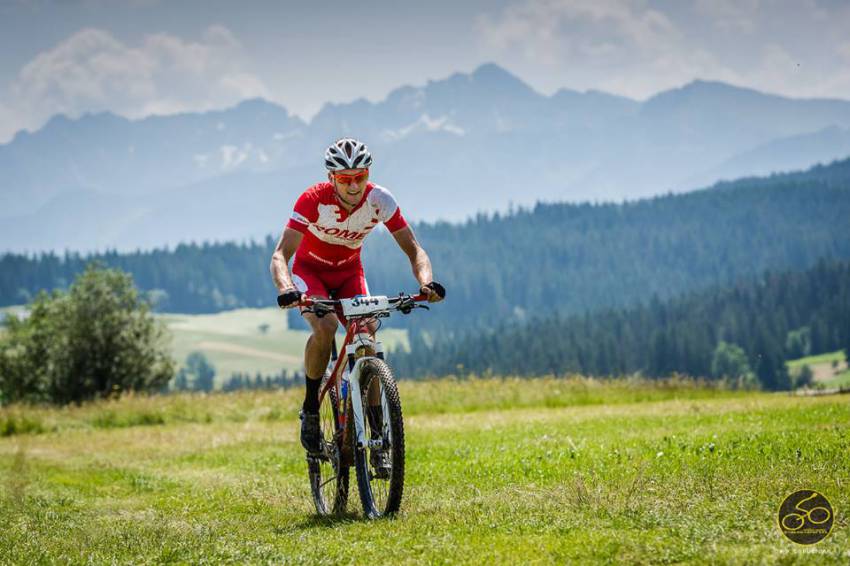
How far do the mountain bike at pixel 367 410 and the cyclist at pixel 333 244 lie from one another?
144 millimetres

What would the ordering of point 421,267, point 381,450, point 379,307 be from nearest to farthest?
point 381,450
point 379,307
point 421,267

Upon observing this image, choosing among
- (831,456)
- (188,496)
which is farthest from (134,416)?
(831,456)

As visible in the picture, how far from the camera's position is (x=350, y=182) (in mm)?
9305

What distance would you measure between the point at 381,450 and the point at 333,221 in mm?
2455

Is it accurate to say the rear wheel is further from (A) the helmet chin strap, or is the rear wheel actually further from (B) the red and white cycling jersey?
(A) the helmet chin strap

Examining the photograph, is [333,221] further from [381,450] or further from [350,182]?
[381,450]

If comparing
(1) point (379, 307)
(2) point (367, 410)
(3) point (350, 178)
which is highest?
(3) point (350, 178)

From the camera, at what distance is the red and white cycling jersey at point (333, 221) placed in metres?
9.48

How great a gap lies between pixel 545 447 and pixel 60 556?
7.57 meters

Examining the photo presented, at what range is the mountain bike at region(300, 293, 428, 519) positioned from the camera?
846cm

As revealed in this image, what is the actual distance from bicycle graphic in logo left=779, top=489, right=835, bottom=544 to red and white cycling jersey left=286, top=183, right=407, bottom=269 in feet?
15.2

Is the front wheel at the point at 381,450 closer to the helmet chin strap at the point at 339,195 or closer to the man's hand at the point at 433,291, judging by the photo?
the man's hand at the point at 433,291

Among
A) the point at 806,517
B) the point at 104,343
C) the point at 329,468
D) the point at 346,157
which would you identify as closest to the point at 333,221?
the point at 346,157

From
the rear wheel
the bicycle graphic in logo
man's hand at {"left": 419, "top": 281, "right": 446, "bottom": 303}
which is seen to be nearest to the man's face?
man's hand at {"left": 419, "top": 281, "right": 446, "bottom": 303}
